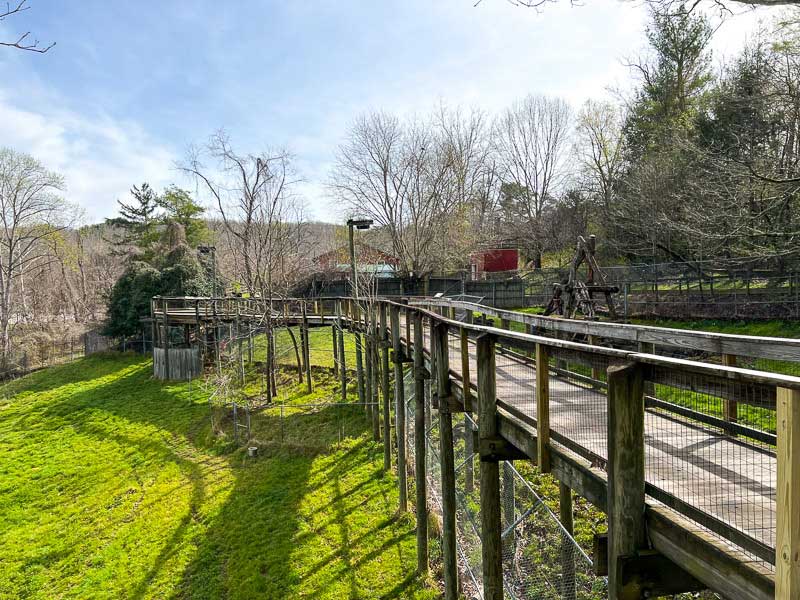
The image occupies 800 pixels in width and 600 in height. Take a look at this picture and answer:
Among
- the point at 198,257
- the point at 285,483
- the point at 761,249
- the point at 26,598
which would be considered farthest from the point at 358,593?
the point at 198,257

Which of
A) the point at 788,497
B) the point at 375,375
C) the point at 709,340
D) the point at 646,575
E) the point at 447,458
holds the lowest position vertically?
the point at 375,375

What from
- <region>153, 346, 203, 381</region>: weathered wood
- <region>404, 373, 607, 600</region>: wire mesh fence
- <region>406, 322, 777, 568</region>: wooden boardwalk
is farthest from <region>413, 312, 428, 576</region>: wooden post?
<region>153, 346, 203, 381</region>: weathered wood

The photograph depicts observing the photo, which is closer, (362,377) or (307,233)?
(362,377)

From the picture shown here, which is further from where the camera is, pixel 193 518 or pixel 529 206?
pixel 529 206

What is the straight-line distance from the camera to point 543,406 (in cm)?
298

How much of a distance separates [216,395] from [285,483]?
440 centimetres

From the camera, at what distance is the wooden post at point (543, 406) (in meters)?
2.93

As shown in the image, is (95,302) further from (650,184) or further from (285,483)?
(650,184)

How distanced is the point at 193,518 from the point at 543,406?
8822mm

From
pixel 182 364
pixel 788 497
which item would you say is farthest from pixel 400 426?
pixel 182 364

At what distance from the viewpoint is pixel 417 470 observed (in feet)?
22.9

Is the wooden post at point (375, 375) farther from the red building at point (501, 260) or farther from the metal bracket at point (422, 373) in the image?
the red building at point (501, 260)

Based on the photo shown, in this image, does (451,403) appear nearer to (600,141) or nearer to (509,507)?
(509,507)

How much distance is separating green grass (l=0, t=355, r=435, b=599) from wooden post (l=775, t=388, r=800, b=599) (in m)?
5.99
